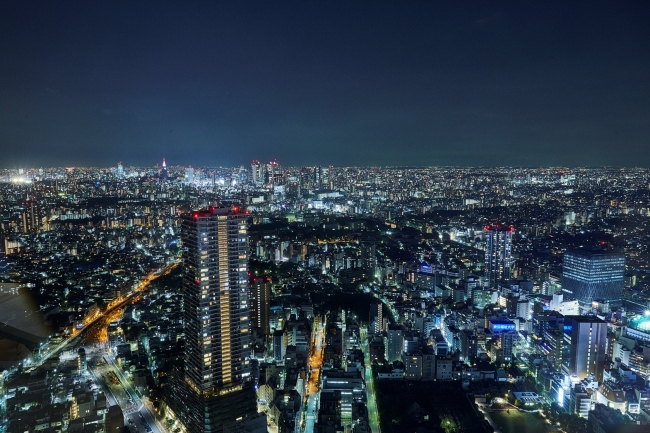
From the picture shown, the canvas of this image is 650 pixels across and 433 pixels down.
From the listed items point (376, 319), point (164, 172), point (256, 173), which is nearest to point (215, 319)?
point (376, 319)

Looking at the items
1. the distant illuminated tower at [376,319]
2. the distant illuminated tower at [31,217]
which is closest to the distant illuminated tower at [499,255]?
the distant illuminated tower at [376,319]

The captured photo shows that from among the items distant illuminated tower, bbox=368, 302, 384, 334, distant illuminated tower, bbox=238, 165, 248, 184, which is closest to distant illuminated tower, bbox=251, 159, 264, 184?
distant illuminated tower, bbox=238, 165, 248, 184

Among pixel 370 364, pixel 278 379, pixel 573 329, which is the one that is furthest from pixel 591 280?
pixel 278 379

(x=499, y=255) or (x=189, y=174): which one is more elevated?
(x=189, y=174)

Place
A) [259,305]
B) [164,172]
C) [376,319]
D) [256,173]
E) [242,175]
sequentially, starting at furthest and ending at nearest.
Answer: [256,173]
[242,175]
[164,172]
[376,319]
[259,305]

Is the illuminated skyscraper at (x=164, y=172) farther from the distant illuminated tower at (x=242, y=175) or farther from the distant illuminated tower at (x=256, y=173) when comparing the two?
the distant illuminated tower at (x=256, y=173)

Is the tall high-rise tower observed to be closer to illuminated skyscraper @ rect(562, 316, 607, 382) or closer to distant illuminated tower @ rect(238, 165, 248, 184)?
illuminated skyscraper @ rect(562, 316, 607, 382)

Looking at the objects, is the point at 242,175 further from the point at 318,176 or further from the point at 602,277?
the point at 602,277
